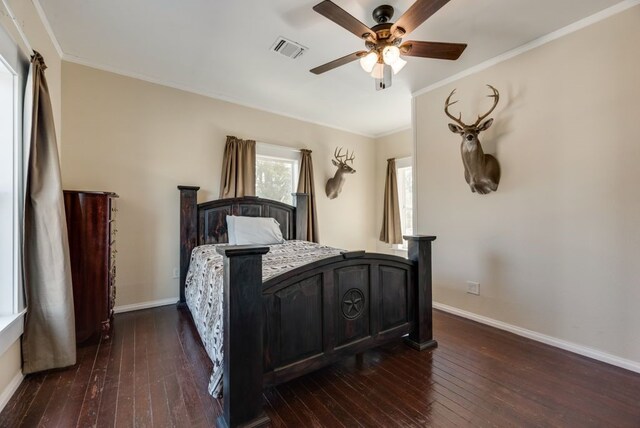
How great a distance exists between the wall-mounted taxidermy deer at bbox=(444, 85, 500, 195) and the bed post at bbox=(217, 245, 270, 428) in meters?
2.36

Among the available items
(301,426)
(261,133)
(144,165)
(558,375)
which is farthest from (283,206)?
(558,375)

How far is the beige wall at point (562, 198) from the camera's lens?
2154 millimetres

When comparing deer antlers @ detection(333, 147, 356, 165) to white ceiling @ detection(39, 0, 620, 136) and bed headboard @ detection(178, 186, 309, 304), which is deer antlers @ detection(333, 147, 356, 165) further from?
white ceiling @ detection(39, 0, 620, 136)

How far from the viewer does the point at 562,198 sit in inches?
97.1

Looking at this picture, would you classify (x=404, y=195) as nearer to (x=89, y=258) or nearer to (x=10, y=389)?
(x=89, y=258)

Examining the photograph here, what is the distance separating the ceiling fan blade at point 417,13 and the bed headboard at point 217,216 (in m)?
2.69

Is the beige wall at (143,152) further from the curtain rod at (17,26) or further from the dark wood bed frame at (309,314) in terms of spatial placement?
the dark wood bed frame at (309,314)

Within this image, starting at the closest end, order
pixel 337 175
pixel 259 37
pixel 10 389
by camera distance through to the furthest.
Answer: pixel 10 389 → pixel 259 37 → pixel 337 175

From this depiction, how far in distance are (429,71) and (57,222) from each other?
3.78 metres

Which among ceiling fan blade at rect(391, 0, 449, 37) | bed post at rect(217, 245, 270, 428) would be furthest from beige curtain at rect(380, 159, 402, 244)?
bed post at rect(217, 245, 270, 428)

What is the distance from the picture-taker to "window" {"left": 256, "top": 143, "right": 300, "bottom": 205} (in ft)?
13.8

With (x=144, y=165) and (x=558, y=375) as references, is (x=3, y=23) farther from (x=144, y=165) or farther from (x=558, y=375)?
(x=558, y=375)

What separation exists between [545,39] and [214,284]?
141 inches

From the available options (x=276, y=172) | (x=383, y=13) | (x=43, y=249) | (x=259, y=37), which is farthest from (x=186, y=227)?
(x=383, y=13)
